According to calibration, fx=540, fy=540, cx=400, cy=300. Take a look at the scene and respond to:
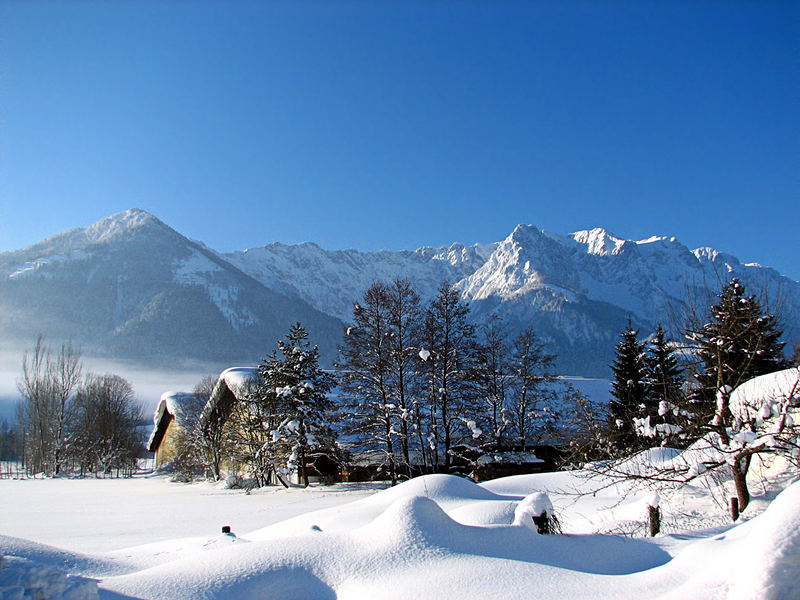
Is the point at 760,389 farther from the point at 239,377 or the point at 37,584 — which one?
the point at 239,377

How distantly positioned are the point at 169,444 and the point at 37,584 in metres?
52.6

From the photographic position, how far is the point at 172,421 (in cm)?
5084

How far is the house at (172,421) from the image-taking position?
149ft

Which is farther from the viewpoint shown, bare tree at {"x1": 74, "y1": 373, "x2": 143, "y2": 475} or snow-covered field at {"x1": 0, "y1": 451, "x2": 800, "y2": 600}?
bare tree at {"x1": 74, "y1": 373, "x2": 143, "y2": 475}

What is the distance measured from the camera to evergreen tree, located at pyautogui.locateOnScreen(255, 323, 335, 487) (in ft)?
86.8

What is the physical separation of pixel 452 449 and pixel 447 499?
637 inches

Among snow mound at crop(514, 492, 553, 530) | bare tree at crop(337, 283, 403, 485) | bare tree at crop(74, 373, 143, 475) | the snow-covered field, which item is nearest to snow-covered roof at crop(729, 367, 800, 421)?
the snow-covered field

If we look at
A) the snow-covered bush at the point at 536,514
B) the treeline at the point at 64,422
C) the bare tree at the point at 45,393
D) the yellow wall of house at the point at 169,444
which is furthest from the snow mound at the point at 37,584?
the bare tree at the point at 45,393

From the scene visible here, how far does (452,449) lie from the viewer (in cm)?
2736

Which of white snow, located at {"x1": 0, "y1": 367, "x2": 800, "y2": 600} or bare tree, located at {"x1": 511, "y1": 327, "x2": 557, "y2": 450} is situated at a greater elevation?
bare tree, located at {"x1": 511, "y1": 327, "x2": 557, "y2": 450}

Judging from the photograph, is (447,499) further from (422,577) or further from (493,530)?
(422,577)

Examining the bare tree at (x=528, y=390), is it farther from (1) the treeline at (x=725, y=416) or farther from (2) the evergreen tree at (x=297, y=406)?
(1) the treeline at (x=725, y=416)

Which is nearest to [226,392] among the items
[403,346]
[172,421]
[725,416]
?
[403,346]

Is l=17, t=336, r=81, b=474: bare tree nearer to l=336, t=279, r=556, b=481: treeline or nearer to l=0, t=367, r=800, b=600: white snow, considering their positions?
l=336, t=279, r=556, b=481: treeline
